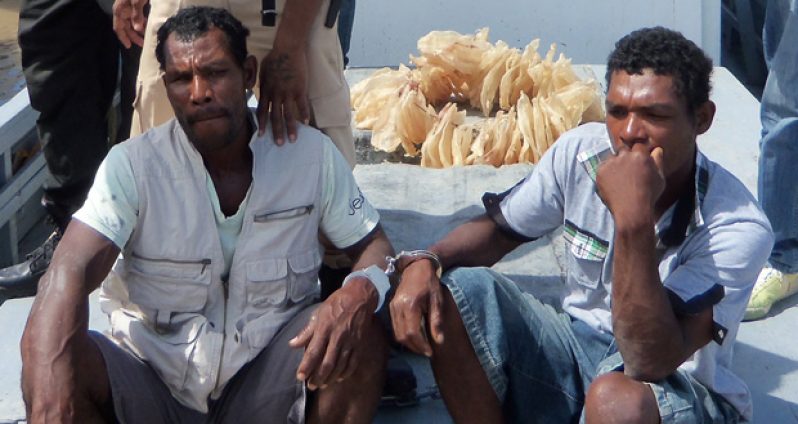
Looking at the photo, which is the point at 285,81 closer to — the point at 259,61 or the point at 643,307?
the point at 259,61

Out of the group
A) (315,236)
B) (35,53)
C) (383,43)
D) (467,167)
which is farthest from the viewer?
(383,43)

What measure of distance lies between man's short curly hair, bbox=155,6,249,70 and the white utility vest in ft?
0.72

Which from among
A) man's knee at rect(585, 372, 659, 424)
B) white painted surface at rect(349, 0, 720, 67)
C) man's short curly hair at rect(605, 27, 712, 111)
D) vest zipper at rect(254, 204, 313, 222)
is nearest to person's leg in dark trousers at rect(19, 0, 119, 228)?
vest zipper at rect(254, 204, 313, 222)

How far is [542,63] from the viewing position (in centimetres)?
510

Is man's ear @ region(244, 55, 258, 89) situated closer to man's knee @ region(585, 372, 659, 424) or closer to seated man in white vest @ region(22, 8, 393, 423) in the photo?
seated man in white vest @ region(22, 8, 393, 423)

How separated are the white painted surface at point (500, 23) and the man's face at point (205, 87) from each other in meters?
3.49

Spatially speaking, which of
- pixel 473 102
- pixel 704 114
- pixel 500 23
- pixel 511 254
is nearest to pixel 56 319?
pixel 704 114

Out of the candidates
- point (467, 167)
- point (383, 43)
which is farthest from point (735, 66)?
point (467, 167)

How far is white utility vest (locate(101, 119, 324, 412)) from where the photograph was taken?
2.59m

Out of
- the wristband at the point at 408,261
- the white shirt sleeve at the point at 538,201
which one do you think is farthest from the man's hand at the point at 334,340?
the white shirt sleeve at the point at 538,201

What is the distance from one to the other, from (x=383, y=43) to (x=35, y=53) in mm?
2755

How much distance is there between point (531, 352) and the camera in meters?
2.55

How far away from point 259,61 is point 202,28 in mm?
494

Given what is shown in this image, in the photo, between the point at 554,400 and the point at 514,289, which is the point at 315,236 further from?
the point at 554,400
